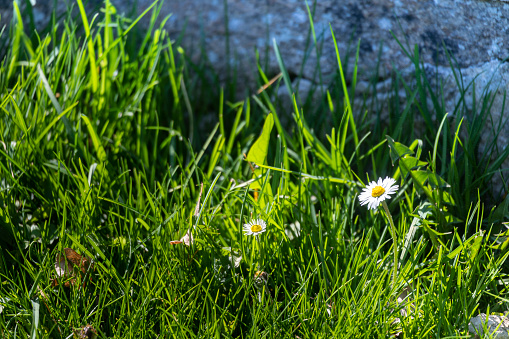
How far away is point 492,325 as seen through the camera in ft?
3.72

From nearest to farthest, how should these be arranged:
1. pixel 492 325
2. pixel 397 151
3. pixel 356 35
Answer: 1. pixel 492 325
2. pixel 397 151
3. pixel 356 35

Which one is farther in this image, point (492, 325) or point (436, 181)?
point (436, 181)

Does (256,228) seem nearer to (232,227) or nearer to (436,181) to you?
(232,227)

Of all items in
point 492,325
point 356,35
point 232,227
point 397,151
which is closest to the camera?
point 492,325

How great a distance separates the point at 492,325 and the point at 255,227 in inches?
24.5

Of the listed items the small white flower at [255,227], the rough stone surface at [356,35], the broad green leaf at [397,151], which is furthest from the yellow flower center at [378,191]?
the rough stone surface at [356,35]

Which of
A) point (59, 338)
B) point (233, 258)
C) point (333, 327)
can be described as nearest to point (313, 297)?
point (333, 327)

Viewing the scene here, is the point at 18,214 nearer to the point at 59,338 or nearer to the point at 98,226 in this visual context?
the point at 98,226

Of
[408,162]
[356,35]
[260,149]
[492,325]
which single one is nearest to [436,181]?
[408,162]

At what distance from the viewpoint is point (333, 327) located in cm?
113

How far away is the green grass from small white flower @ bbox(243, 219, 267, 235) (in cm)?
3

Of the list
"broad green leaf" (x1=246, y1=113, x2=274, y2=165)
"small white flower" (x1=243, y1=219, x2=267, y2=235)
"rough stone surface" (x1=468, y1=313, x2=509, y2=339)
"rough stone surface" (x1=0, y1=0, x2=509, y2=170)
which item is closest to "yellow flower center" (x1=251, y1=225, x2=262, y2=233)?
"small white flower" (x1=243, y1=219, x2=267, y2=235)

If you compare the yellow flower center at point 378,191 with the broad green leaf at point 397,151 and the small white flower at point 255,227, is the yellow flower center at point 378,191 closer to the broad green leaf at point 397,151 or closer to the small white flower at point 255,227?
the broad green leaf at point 397,151

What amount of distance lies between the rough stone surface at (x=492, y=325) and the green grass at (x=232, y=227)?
0.03m
